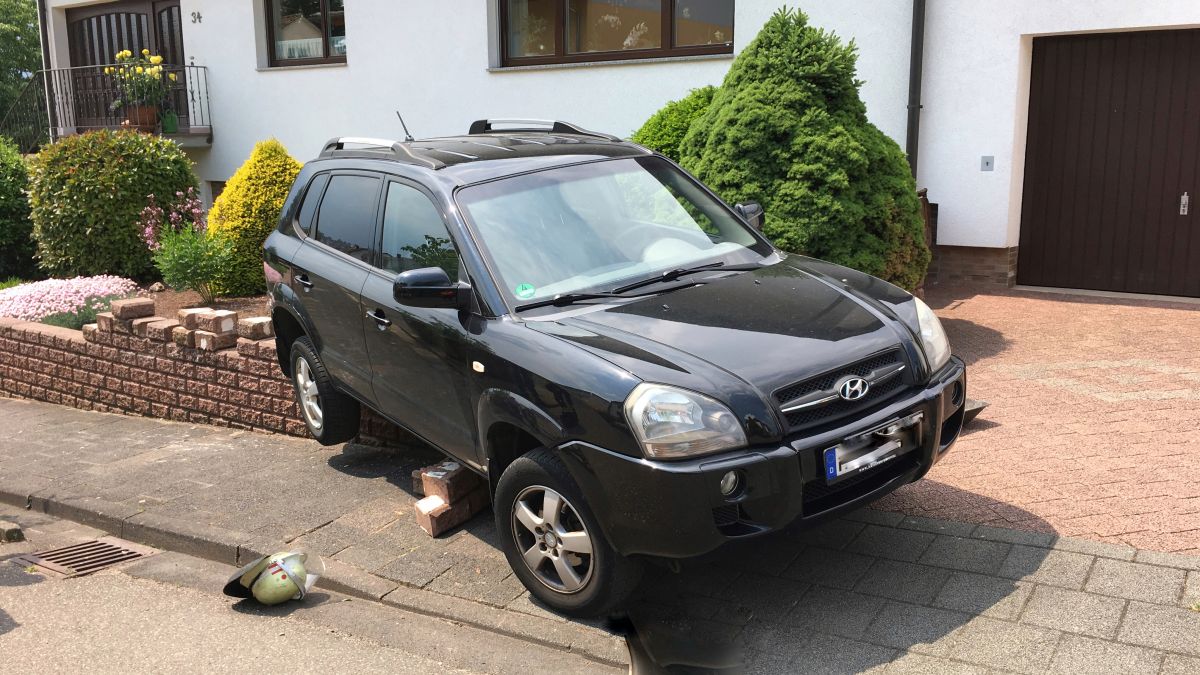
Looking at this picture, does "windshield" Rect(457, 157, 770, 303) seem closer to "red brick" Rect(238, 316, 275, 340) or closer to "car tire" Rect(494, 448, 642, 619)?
"car tire" Rect(494, 448, 642, 619)

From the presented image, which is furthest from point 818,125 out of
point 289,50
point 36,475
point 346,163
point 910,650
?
point 289,50

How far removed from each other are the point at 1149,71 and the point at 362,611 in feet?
27.7

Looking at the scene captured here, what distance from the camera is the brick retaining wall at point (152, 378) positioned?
7.48 m

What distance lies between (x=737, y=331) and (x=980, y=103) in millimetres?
6828

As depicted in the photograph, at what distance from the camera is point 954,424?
454 centimetres

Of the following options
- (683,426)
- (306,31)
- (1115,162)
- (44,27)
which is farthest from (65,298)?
(44,27)

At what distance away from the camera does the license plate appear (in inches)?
153

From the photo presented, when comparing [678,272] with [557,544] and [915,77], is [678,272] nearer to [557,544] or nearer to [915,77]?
[557,544]

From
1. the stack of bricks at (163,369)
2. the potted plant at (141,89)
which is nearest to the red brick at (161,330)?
the stack of bricks at (163,369)

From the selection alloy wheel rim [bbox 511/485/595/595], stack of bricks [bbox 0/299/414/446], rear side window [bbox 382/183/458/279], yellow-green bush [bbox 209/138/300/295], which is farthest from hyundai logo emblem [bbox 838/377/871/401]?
yellow-green bush [bbox 209/138/300/295]

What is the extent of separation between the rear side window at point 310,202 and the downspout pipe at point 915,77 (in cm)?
595

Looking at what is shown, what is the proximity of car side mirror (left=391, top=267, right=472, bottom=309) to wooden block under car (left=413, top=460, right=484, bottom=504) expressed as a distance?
1.12 meters

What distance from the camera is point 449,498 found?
17.3ft

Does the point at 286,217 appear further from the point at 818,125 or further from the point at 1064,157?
the point at 1064,157
